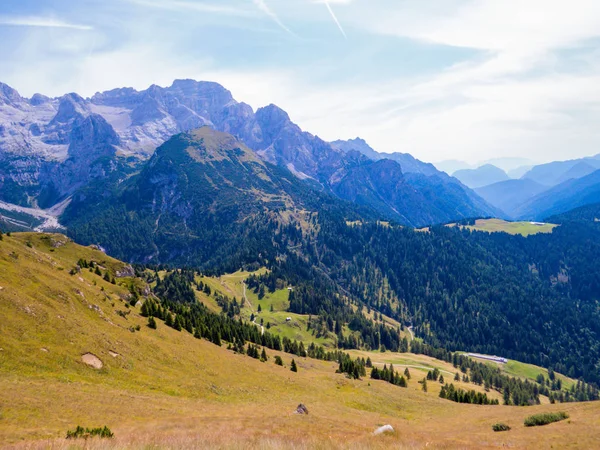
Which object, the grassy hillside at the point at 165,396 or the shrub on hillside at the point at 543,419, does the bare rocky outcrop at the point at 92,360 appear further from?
the shrub on hillside at the point at 543,419

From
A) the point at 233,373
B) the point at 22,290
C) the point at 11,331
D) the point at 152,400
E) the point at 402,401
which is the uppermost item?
the point at 22,290

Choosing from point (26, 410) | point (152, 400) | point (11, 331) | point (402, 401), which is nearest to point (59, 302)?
point (11, 331)

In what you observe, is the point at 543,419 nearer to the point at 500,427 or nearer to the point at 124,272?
the point at 500,427

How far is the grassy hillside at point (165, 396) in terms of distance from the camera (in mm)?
31991

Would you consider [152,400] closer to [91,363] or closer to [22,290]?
[91,363]

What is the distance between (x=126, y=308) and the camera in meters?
88.9

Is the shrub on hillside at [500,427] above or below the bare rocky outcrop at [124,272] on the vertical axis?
below

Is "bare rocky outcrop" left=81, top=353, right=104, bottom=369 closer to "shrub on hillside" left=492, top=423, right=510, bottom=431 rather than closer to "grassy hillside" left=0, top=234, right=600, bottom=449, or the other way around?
"grassy hillside" left=0, top=234, right=600, bottom=449

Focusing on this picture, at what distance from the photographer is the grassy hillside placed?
31991 mm

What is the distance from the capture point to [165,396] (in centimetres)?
5228

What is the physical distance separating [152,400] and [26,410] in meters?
16.0

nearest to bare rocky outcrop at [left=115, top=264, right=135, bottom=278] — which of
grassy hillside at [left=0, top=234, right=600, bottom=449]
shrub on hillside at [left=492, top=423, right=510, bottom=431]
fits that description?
grassy hillside at [left=0, top=234, right=600, bottom=449]

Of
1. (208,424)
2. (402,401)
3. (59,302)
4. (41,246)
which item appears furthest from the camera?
(41,246)

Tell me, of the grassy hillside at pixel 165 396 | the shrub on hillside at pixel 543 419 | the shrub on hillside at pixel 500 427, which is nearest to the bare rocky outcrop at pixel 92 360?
the grassy hillside at pixel 165 396
